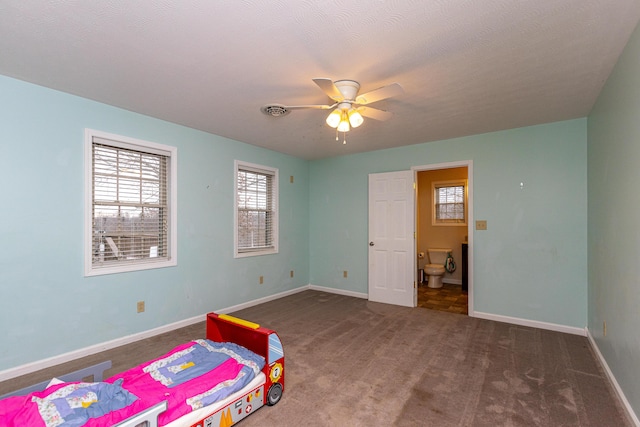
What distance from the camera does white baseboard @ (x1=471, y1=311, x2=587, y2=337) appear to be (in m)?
3.51

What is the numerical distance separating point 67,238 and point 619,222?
179 inches

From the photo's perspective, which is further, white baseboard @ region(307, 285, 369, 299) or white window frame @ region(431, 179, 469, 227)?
white window frame @ region(431, 179, 469, 227)

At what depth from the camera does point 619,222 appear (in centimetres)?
226

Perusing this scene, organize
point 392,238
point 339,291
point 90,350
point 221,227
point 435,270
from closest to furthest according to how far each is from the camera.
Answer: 1. point 90,350
2. point 221,227
3. point 392,238
4. point 339,291
5. point 435,270

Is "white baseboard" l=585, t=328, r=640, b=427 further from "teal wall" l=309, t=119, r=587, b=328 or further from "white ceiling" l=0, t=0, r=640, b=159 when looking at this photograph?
"white ceiling" l=0, t=0, r=640, b=159

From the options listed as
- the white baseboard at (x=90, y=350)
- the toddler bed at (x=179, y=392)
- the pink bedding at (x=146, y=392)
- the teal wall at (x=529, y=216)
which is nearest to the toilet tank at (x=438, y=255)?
the teal wall at (x=529, y=216)

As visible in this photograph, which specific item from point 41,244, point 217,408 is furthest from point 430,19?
point 41,244

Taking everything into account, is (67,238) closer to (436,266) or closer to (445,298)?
(445,298)

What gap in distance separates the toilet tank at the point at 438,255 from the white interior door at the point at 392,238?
6.21 ft

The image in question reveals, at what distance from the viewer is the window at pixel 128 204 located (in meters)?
3.08

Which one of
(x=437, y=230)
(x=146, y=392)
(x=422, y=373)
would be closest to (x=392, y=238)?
(x=437, y=230)

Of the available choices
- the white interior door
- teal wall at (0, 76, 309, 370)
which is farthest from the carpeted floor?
the white interior door

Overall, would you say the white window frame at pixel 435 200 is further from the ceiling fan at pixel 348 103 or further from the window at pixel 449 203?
the ceiling fan at pixel 348 103

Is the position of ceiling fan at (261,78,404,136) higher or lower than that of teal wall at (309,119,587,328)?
higher
